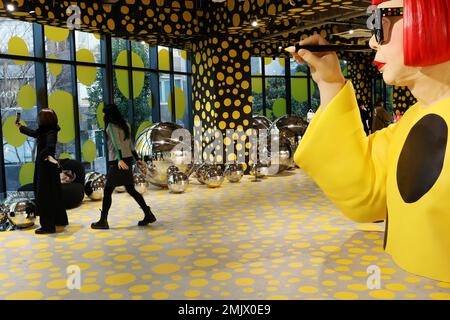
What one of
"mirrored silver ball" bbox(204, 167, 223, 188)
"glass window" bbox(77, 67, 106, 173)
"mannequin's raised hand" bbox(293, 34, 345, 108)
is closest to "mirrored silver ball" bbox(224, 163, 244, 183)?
"mirrored silver ball" bbox(204, 167, 223, 188)

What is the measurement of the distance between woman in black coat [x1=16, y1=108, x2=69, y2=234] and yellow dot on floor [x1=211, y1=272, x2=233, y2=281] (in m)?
2.46

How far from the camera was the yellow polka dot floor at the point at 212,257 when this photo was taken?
3676mm

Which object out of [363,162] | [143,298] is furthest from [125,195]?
[363,162]

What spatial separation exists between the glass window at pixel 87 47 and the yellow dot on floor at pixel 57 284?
7066 millimetres

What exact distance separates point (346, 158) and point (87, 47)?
9.26 metres

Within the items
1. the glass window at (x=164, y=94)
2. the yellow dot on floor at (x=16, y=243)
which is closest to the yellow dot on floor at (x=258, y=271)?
the yellow dot on floor at (x=16, y=243)

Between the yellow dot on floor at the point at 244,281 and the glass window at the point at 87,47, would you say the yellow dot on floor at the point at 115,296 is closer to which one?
the yellow dot on floor at the point at 244,281

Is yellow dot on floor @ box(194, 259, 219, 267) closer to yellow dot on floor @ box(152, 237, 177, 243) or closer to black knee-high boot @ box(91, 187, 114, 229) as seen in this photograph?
yellow dot on floor @ box(152, 237, 177, 243)

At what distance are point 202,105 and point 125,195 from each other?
2985 mm

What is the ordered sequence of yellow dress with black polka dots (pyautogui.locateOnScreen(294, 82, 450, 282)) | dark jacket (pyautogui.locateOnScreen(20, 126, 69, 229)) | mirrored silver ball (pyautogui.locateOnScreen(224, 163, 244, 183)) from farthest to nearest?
mirrored silver ball (pyautogui.locateOnScreen(224, 163, 244, 183))
dark jacket (pyautogui.locateOnScreen(20, 126, 69, 229))
yellow dress with black polka dots (pyautogui.locateOnScreen(294, 82, 450, 282))

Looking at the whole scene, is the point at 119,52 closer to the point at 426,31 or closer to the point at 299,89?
the point at 299,89

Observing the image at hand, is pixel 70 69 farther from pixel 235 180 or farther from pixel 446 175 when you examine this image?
pixel 446 175

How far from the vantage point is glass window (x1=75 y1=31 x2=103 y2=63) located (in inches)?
402
